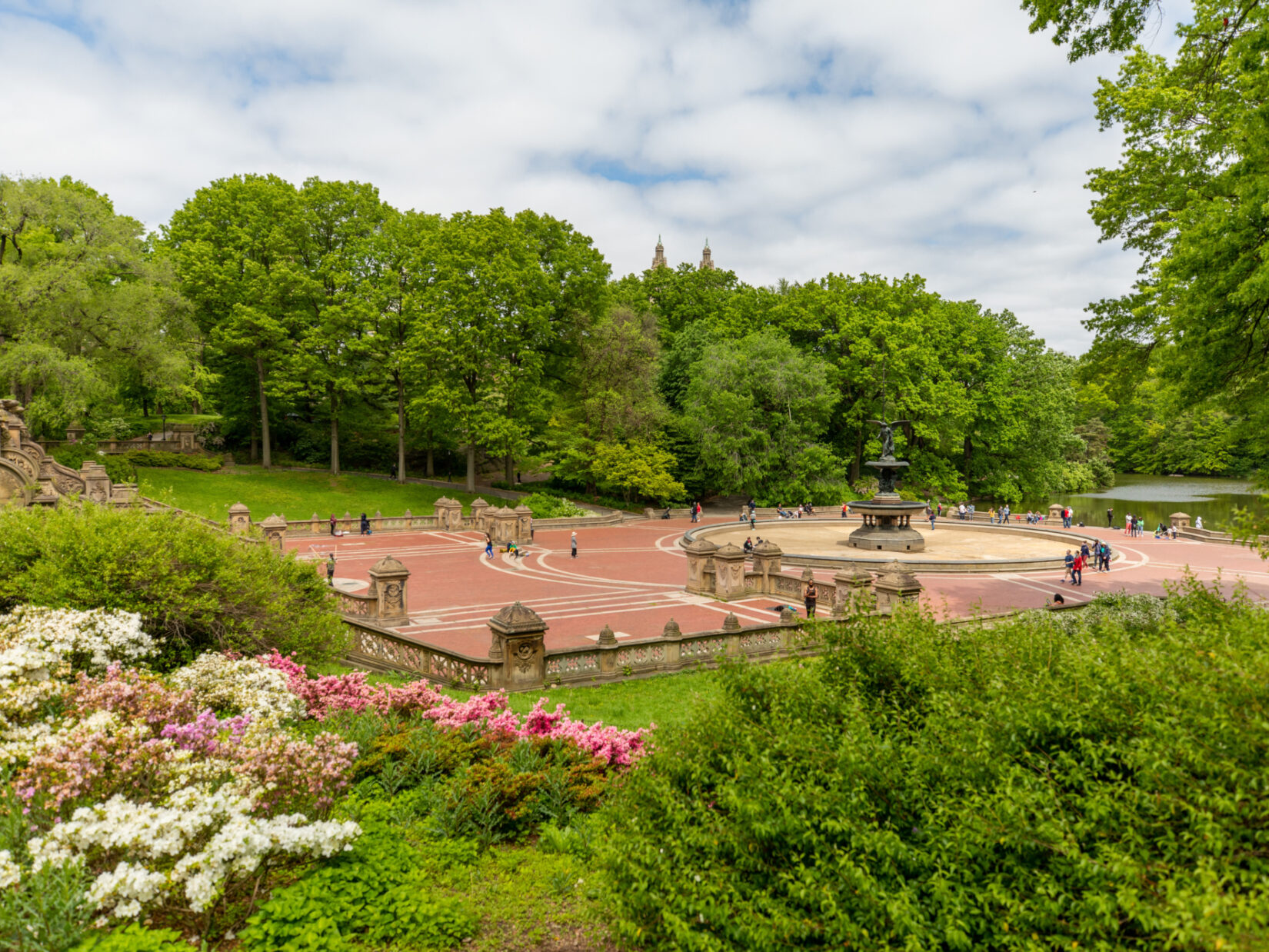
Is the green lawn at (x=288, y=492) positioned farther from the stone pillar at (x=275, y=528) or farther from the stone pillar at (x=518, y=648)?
the stone pillar at (x=518, y=648)

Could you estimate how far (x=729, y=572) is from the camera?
72.4ft

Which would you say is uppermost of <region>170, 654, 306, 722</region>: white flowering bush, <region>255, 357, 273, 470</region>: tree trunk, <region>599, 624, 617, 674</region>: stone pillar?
<region>255, 357, 273, 470</region>: tree trunk

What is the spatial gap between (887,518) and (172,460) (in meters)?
40.2

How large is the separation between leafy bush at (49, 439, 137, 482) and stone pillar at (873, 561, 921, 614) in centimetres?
3784

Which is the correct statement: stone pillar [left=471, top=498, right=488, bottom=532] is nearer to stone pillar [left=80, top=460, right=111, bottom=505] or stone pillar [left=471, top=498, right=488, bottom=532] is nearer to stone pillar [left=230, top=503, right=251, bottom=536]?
stone pillar [left=230, top=503, right=251, bottom=536]

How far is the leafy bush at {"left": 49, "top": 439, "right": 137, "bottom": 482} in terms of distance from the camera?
1463 inches

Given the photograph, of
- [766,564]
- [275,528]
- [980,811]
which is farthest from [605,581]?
[980,811]

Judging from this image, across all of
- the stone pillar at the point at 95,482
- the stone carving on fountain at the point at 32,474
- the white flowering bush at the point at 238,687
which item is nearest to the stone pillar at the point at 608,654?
the white flowering bush at the point at 238,687

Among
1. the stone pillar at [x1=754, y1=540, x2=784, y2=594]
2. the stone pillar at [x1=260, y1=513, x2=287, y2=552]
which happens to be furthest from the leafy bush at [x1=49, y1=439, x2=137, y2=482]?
the stone pillar at [x1=754, y1=540, x2=784, y2=594]

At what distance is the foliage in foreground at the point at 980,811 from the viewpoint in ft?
10.2

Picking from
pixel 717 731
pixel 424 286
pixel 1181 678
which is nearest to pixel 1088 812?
pixel 1181 678

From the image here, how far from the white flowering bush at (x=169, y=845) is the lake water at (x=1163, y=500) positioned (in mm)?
53579

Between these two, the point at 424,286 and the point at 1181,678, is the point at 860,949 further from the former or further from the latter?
the point at 424,286

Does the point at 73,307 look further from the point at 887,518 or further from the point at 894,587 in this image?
the point at 887,518
